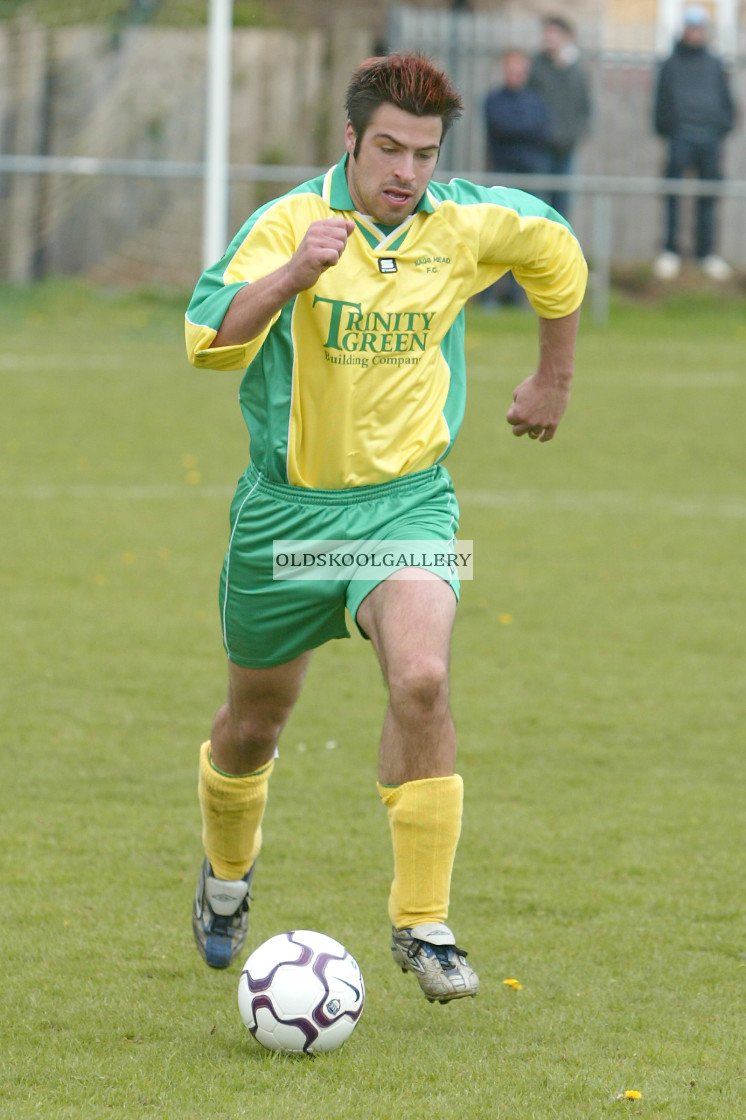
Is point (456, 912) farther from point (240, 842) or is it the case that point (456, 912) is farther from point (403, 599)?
point (403, 599)

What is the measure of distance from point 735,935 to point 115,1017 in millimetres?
1680

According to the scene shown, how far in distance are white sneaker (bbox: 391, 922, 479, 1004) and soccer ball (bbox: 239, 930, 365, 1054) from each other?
127mm

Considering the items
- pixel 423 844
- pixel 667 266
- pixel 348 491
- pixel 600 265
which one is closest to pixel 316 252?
pixel 348 491

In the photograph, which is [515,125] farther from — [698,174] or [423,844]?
[423,844]

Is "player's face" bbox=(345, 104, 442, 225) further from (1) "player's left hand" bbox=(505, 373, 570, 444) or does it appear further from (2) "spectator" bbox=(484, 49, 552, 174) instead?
(2) "spectator" bbox=(484, 49, 552, 174)

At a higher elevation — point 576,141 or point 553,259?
point 553,259

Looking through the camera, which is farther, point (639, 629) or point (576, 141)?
point (576, 141)

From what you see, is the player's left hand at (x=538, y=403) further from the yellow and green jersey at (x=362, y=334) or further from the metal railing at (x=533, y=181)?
the metal railing at (x=533, y=181)

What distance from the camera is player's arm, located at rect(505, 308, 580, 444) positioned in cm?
461

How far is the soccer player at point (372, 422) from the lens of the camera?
3.93m

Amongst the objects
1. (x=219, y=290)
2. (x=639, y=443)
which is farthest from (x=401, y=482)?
(x=639, y=443)

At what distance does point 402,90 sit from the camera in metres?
4.01

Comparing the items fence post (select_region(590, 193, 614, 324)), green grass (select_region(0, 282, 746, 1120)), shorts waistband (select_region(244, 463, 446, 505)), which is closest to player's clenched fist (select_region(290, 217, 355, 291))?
shorts waistband (select_region(244, 463, 446, 505))

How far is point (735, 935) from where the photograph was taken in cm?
462
